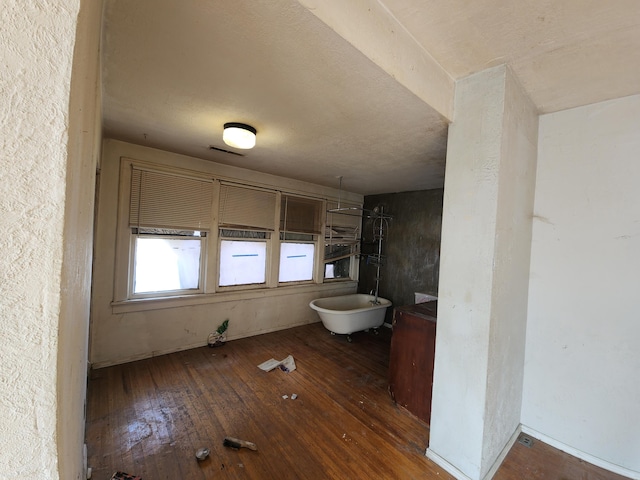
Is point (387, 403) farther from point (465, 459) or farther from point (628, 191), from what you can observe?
point (628, 191)

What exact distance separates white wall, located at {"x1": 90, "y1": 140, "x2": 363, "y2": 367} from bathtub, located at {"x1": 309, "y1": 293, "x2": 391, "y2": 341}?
1.96 feet

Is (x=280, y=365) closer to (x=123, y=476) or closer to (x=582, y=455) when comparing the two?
(x=123, y=476)

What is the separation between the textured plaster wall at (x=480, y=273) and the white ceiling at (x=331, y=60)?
0.18 meters

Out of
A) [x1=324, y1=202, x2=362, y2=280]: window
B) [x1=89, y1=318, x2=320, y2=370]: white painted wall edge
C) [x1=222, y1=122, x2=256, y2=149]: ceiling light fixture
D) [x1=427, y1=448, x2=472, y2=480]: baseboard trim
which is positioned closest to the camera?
[x1=427, y1=448, x2=472, y2=480]: baseboard trim

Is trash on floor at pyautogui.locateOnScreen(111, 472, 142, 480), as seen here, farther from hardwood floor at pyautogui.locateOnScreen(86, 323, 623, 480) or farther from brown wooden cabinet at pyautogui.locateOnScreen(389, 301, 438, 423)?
brown wooden cabinet at pyautogui.locateOnScreen(389, 301, 438, 423)

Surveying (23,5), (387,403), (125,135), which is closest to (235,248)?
(125,135)

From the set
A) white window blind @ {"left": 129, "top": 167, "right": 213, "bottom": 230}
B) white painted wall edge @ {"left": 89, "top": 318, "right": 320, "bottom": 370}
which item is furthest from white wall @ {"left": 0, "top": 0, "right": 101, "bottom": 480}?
white painted wall edge @ {"left": 89, "top": 318, "right": 320, "bottom": 370}

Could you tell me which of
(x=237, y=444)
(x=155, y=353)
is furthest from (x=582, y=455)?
(x=155, y=353)

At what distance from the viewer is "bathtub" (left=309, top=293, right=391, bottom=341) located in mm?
3438

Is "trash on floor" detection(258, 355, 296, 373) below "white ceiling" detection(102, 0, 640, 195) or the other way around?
below

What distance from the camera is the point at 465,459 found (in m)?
1.48

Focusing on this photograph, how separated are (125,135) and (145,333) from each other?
208 cm

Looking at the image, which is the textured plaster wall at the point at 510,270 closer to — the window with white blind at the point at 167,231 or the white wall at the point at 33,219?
the white wall at the point at 33,219

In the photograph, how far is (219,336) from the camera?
315 centimetres
